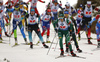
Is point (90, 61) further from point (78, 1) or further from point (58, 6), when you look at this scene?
point (78, 1)

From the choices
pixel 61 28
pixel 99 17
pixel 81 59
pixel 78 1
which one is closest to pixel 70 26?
pixel 61 28

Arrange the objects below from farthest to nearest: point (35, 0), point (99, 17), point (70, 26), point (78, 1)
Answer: point (78, 1), point (35, 0), point (99, 17), point (70, 26)

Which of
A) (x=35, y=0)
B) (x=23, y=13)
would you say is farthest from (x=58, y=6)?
(x=23, y=13)

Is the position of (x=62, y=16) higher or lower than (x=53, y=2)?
lower

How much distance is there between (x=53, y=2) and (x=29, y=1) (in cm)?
162

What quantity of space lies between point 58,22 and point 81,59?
1652mm


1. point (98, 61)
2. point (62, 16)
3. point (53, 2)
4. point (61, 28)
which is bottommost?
point (98, 61)

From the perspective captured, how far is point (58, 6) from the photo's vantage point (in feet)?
42.0

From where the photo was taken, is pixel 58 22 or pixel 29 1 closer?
pixel 58 22

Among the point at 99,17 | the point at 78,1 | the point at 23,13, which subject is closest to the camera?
the point at 99,17

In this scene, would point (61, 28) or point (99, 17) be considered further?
point (99, 17)

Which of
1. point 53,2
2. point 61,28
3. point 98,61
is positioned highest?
point 53,2

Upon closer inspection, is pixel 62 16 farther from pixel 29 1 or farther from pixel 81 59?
pixel 29 1

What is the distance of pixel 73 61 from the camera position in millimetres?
6520
